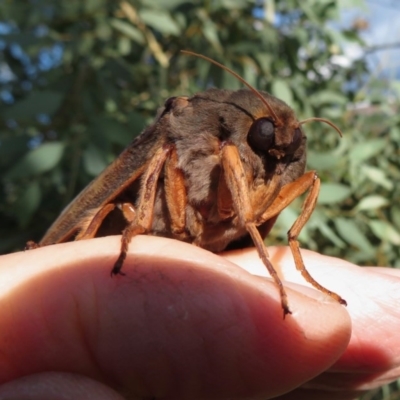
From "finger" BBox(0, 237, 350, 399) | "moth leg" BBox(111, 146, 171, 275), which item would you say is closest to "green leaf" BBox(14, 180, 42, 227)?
"moth leg" BBox(111, 146, 171, 275)

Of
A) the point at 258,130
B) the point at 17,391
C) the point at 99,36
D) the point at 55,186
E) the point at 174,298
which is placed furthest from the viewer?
the point at 99,36

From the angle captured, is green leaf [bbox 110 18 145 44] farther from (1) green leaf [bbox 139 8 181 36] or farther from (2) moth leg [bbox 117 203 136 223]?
(2) moth leg [bbox 117 203 136 223]

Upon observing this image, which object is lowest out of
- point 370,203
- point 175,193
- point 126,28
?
point 370,203

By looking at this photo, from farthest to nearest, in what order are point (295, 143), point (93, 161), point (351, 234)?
point (351, 234)
point (93, 161)
point (295, 143)

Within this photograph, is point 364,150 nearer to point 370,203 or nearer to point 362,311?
point 370,203

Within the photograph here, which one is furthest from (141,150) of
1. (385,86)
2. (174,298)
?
(385,86)

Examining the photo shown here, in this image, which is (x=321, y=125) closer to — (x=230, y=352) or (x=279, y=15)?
(x=279, y=15)

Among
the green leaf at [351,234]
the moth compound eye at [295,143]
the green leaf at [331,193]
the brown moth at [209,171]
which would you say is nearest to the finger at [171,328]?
the brown moth at [209,171]

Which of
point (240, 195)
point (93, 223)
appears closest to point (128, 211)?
point (93, 223)
